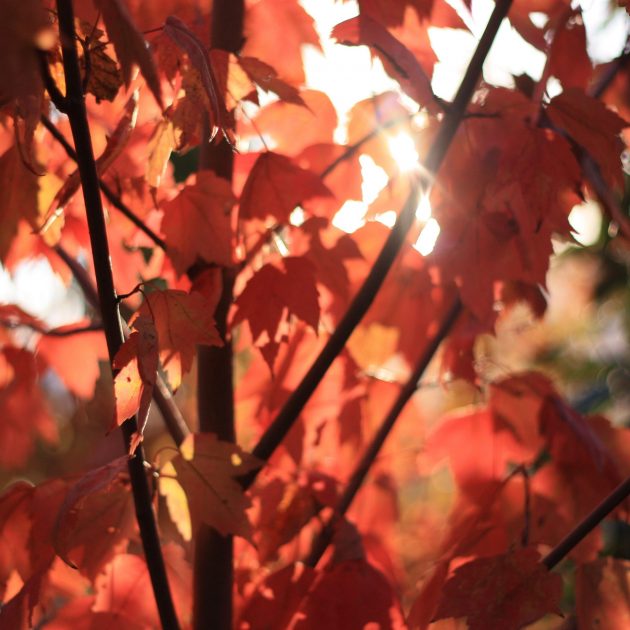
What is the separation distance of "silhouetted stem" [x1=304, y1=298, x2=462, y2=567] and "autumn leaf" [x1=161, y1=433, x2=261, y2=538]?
20cm

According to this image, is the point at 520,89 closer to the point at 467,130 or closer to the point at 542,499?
the point at 467,130

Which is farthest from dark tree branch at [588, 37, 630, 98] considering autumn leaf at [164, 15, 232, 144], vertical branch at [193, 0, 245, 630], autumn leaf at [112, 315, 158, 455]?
autumn leaf at [112, 315, 158, 455]

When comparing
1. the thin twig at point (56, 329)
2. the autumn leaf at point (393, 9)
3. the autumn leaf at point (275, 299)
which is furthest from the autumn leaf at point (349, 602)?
the autumn leaf at point (393, 9)

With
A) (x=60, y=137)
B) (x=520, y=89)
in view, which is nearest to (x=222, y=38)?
(x=60, y=137)

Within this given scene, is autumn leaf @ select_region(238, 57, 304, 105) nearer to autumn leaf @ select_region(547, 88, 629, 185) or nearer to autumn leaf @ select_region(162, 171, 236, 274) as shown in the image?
autumn leaf @ select_region(162, 171, 236, 274)

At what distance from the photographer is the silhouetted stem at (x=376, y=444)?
0.93 m

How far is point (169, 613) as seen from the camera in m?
0.74

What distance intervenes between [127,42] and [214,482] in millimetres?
414

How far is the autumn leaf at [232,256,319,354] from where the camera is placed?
0.83 metres

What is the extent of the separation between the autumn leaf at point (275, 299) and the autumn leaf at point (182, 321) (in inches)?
5.0

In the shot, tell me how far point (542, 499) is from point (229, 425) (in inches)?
16.6

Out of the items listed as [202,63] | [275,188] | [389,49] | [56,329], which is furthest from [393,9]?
[56,329]

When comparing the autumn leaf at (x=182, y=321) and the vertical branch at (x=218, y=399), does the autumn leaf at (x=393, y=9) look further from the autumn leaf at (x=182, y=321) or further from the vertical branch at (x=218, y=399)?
the autumn leaf at (x=182, y=321)

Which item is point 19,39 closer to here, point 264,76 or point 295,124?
point 264,76
